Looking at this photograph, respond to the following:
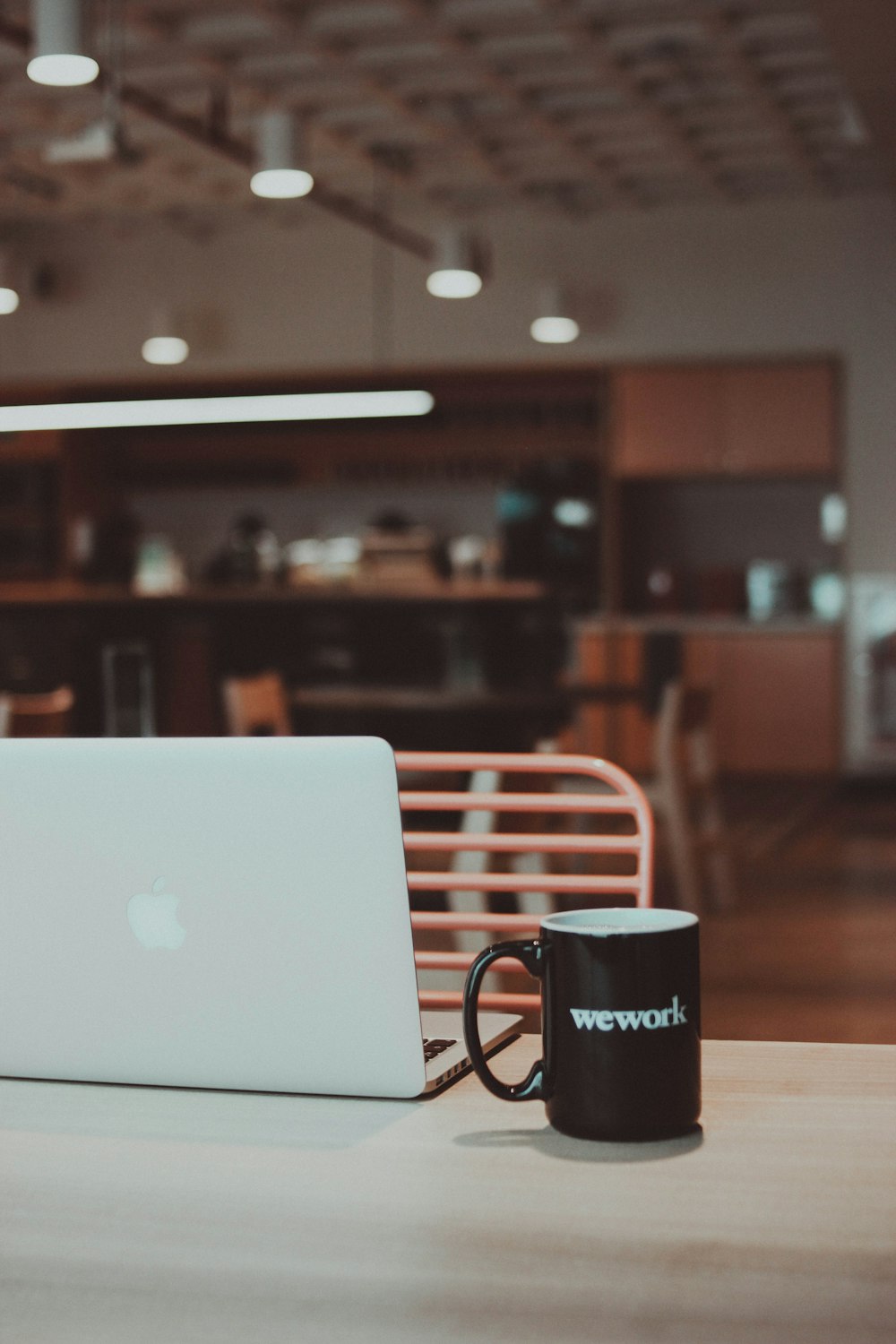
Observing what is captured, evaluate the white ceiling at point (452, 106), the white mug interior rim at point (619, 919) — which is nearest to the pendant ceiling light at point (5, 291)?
the white ceiling at point (452, 106)

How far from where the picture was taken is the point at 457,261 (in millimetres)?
6746

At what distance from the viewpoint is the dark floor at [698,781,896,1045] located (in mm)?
3553

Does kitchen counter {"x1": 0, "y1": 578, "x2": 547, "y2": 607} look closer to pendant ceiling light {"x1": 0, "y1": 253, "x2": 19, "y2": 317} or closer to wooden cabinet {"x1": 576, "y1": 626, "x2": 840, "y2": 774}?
pendant ceiling light {"x1": 0, "y1": 253, "x2": 19, "y2": 317}

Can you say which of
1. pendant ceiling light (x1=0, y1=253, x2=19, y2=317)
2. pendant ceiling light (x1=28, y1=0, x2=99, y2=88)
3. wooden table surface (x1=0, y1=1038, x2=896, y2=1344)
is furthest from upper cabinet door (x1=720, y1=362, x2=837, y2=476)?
wooden table surface (x1=0, y1=1038, x2=896, y2=1344)

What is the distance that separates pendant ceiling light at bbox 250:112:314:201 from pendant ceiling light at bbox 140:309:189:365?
13.2 ft

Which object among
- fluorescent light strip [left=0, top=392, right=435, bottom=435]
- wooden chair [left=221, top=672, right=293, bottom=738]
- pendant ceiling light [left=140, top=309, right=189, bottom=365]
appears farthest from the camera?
pendant ceiling light [left=140, top=309, right=189, bottom=365]

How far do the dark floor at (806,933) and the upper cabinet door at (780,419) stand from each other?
6.85ft

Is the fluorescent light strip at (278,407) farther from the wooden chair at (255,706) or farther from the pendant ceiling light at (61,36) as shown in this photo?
the wooden chair at (255,706)

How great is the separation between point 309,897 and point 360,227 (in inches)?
345

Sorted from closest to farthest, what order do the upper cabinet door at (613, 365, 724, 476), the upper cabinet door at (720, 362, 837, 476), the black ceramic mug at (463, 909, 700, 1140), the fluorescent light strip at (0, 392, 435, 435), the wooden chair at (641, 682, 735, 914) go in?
the black ceramic mug at (463, 909, 700, 1140) → the wooden chair at (641, 682, 735, 914) → the fluorescent light strip at (0, 392, 435, 435) → the upper cabinet door at (720, 362, 837, 476) → the upper cabinet door at (613, 365, 724, 476)

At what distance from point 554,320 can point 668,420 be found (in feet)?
2.88

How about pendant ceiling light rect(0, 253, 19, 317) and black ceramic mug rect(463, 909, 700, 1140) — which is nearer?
black ceramic mug rect(463, 909, 700, 1140)

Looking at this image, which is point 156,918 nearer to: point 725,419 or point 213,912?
point 213,912

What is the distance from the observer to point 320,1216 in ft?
2.23
